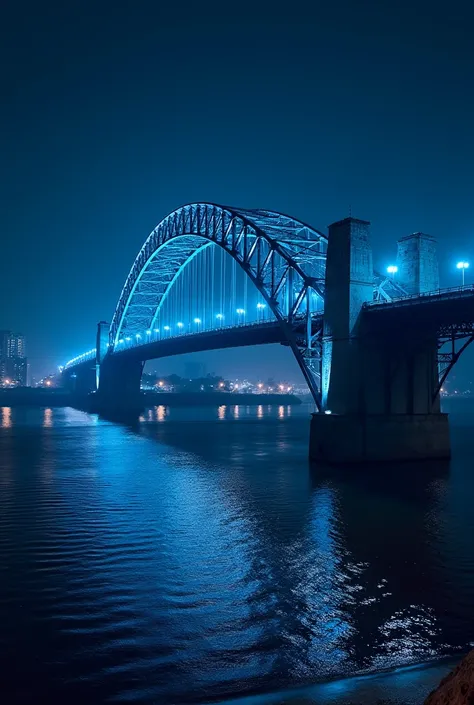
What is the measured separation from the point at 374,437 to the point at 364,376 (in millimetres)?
3555

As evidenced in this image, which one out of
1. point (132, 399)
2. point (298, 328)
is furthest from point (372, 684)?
point (132, 399)

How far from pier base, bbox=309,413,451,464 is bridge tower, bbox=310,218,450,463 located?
56 mm

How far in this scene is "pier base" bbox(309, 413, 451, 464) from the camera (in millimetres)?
32625

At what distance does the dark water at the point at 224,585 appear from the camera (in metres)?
8.70

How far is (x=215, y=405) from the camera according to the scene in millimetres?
188625

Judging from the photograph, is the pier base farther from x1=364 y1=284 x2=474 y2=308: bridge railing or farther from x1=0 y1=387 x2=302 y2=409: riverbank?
x1=0 y1=387 x2=302 y2=409: riverbank

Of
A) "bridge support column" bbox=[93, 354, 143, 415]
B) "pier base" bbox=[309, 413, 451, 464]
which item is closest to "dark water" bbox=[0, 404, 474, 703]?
"pier base" bbox=[309, 413, 451, 464]

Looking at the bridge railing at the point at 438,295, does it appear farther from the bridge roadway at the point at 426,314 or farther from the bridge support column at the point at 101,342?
the bridge support column at the point at 101,342

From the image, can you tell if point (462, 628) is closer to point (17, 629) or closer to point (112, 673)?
point (112, 673)

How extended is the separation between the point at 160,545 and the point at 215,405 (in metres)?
172

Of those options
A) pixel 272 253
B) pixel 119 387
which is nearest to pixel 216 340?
pixel 272 253

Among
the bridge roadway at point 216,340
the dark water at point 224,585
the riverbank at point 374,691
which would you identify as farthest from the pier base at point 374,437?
the riverbank at point 374,691

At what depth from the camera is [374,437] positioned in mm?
33312

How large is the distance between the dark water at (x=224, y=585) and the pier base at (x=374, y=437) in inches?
143
